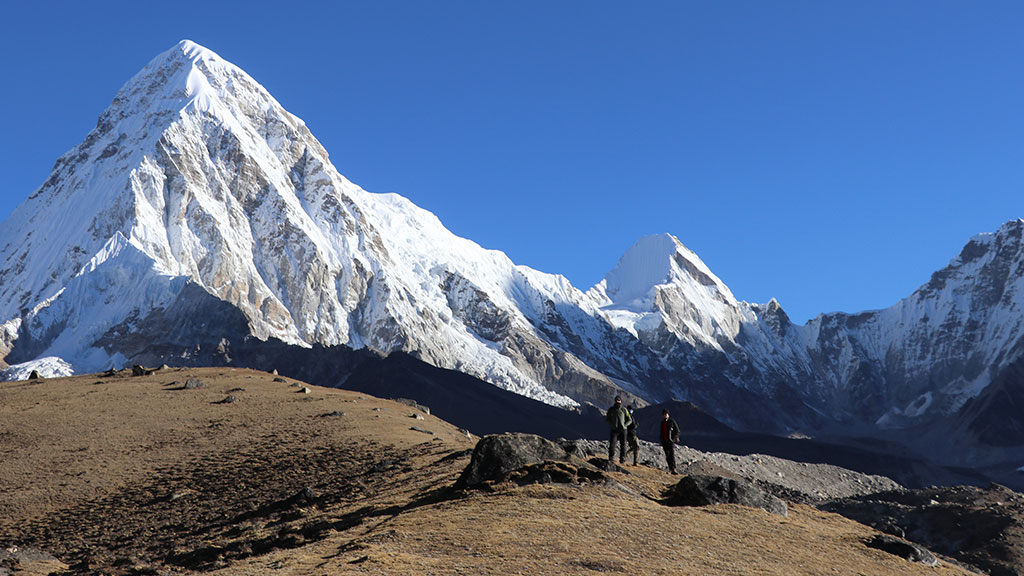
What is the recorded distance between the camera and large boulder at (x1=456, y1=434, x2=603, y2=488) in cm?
3341

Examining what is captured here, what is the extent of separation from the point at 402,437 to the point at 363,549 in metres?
24.4

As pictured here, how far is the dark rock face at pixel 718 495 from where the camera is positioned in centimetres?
3338

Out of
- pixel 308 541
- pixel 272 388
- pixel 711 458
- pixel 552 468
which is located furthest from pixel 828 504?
pixel 308 541

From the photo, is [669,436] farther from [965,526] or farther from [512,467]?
[965,526]

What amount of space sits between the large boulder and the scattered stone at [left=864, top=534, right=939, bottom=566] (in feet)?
29.5

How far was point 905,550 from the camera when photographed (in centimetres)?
3144

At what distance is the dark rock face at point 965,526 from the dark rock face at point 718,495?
27147mm

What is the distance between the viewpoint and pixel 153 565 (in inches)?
1230

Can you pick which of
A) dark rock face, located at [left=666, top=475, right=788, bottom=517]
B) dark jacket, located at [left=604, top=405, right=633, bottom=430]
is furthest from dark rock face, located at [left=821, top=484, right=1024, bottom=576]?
dark rock face, located at [left=666, top=475, right=788, bottom=517]

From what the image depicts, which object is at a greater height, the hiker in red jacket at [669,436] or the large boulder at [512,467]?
the hiker in red jacket at [669,436]

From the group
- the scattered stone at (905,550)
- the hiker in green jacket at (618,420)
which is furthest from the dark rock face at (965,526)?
the scattered stone at (905,550)

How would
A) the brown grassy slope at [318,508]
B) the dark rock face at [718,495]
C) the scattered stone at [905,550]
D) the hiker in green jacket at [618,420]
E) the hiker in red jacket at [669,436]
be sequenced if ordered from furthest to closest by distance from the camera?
the hiker in red jacket at [669,436]
the hiker in green jacket at [618,420]
the dark rock face at [718,495]
the scattered stone at [905,550]
the brown grassy slope at [318,508]

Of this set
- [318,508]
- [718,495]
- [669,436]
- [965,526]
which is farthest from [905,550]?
[965,526]

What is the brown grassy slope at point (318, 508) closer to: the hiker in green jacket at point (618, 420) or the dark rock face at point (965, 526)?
the hiker in green jacket at point (618, 420)
